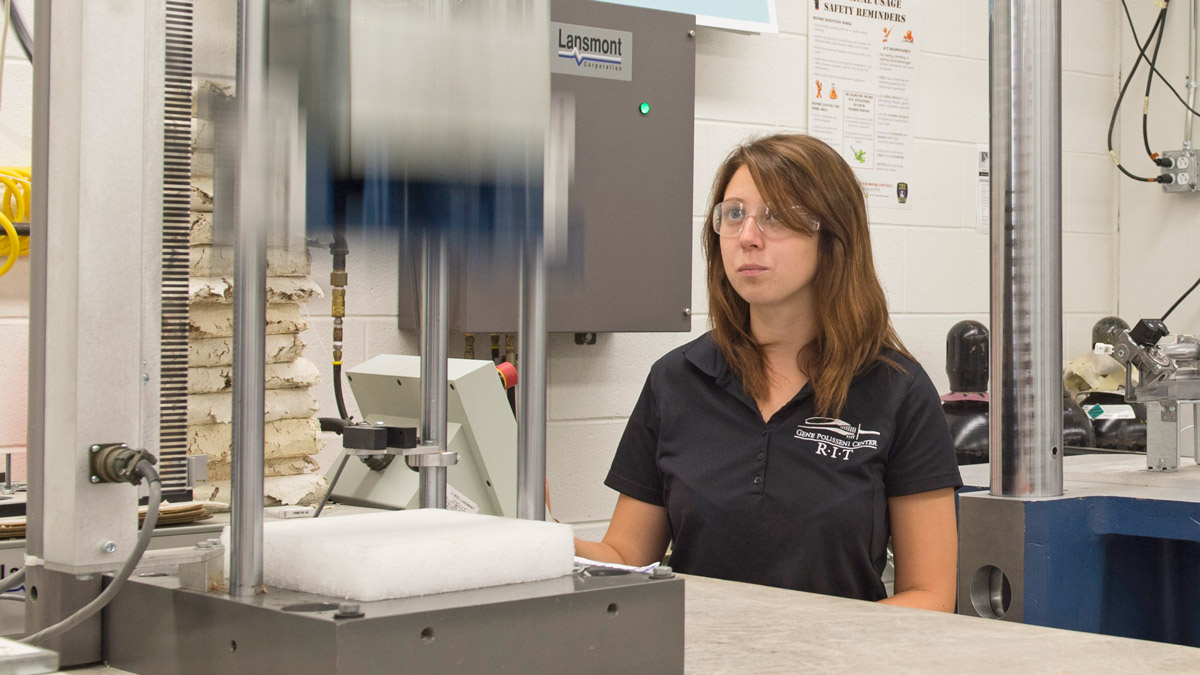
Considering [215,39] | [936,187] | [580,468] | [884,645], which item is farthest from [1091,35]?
[215,39]

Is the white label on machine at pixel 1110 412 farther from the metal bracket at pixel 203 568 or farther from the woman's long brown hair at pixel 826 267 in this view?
the metal bracket at pixel 203 568

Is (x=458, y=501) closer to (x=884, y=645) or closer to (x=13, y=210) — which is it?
(x=884, y=645)

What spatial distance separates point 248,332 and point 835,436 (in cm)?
107

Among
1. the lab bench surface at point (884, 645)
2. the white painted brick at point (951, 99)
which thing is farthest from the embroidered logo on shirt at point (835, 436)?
the white painted brick at point (951, 99)

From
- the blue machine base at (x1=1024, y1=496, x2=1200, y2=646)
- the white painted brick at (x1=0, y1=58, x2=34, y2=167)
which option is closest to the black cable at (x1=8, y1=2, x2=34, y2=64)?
the white painted brick at (x1=0, y1=58, x2=34, y2=167)

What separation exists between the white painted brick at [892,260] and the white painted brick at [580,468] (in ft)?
2.92

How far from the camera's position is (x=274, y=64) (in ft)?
2.20

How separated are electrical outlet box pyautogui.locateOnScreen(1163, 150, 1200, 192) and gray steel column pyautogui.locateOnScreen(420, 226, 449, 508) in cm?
315

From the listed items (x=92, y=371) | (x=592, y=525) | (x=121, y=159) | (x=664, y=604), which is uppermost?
(x=121, y=159)

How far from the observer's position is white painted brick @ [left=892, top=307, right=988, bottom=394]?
3162mm

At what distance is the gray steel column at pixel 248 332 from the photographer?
2.16 feet

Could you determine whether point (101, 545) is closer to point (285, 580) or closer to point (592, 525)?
point (285, 580)

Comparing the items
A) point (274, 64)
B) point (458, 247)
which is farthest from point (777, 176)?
point (274, 64)

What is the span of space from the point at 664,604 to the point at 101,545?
0.34m
